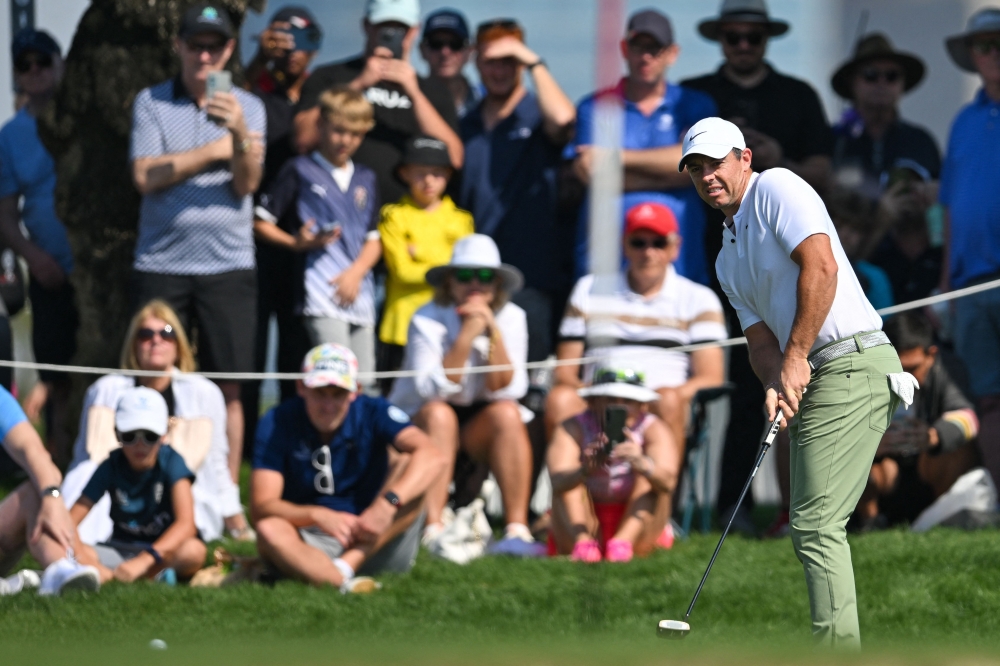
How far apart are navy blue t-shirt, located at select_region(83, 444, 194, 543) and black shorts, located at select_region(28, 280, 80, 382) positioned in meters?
2.35

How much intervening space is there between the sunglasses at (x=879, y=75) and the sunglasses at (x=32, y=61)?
492 centimetres

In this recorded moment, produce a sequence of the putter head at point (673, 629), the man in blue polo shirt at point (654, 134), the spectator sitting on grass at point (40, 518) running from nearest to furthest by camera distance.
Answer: the putter head at point (673, 629) → the spectator sitting on grass at point (40, 518) → the man in blue polo shirt at point (654, 134)

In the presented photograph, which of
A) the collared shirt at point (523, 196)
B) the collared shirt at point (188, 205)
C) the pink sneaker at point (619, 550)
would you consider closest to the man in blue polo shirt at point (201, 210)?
the collared shirt at point (188, 205)

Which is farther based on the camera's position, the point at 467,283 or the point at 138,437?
the point at 467,283

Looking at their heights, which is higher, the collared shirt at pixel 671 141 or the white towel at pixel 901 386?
the collared shirt at pixel 671 141

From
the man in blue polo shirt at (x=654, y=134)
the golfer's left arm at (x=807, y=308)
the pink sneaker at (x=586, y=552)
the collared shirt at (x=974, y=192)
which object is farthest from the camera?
the man in blue polo shirt at (x=654, y=134)

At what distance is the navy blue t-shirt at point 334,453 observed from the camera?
7824 millimetres

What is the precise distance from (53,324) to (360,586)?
3550mm

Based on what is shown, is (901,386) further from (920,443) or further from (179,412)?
(179,412)

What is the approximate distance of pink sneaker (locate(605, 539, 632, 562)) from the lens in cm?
774

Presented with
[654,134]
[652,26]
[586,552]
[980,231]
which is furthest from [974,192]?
[586,552]

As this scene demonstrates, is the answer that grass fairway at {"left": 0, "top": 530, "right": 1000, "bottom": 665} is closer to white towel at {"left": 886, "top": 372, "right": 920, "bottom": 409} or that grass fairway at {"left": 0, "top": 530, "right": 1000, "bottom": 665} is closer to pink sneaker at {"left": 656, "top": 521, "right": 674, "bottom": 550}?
pink sneaker at {"left": 656, "top": 521, "right": 674, "bottom": 550}

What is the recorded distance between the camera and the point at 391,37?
30.8 feet

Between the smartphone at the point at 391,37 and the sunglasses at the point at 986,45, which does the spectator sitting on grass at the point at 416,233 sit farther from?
the sunglasses at the point at 986,45
